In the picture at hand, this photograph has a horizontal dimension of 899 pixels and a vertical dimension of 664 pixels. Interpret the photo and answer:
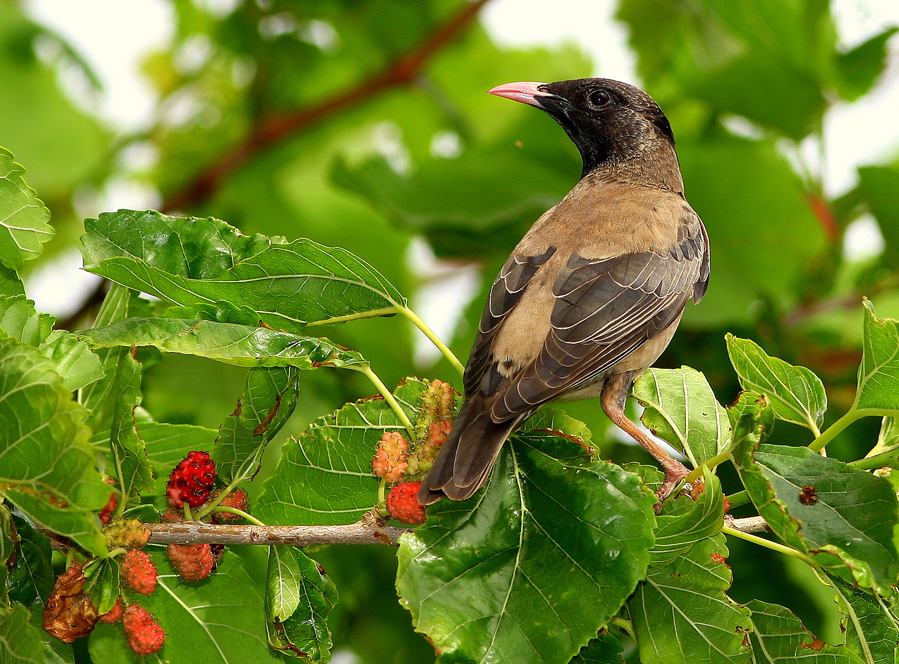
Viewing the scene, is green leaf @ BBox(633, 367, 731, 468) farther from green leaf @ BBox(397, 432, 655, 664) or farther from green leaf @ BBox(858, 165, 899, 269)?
green leaf @ BBox(858, 165, 899, 269)

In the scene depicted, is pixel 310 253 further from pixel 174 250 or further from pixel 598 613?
pixel 598 613

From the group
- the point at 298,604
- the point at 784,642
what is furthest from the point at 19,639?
the point at 784,642

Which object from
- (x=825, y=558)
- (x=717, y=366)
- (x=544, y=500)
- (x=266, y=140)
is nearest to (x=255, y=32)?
(x=266, y=140)

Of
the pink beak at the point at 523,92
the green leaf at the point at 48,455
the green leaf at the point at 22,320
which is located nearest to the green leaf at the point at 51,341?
the green leaf at the point at 22,320

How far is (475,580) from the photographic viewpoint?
7.00ft

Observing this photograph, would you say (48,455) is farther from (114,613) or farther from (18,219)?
(18,219)

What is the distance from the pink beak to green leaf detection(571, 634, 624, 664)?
2.70 metres

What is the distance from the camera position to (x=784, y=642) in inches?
93.7

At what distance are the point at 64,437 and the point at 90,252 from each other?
784mm

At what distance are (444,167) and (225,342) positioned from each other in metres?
3.02

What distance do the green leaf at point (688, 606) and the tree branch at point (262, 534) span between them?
648mm

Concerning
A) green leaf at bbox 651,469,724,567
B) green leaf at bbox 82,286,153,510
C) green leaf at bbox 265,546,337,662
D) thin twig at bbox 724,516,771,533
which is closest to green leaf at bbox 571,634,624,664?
green leaf at bbox 651,469,724,567

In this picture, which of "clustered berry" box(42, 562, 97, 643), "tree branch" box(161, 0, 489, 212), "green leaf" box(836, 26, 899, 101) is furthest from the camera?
"tree branch" box(161, 0, 489, 212)

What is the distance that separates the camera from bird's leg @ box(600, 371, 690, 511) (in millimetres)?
2707
